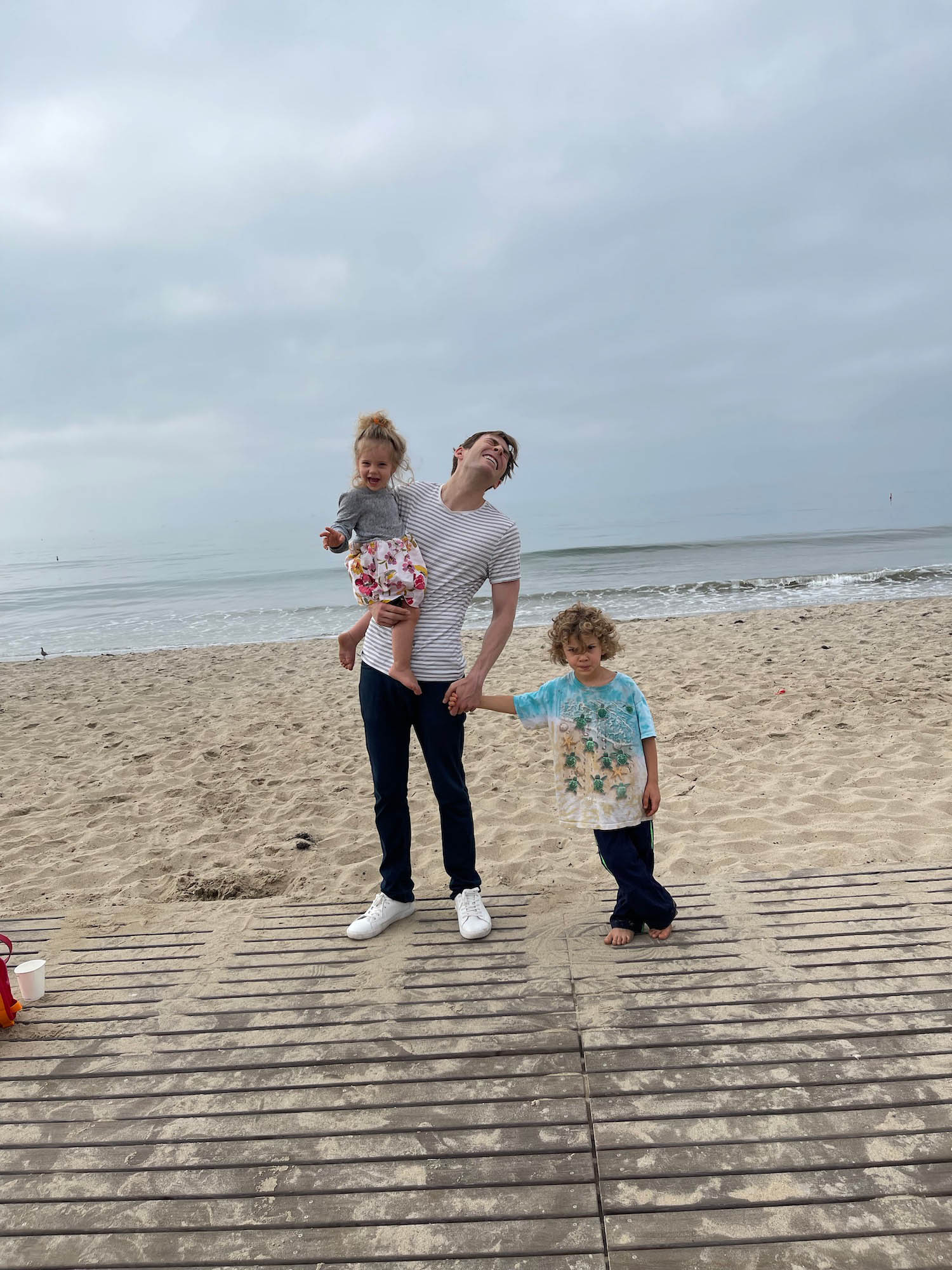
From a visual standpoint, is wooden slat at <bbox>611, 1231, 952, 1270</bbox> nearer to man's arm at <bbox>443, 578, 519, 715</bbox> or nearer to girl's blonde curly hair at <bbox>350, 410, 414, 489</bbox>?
man's arm at <bbox>443, 578, 519, 715</bbox>

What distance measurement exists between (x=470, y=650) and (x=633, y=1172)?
9698mm

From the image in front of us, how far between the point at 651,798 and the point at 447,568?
1.17 metres

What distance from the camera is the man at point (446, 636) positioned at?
2.96 meters

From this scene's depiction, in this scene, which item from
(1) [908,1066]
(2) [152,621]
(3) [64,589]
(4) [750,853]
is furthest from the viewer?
(3) [64,589]

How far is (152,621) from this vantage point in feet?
60.7

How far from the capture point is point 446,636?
297cm

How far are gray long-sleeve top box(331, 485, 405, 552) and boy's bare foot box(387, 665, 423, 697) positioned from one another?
510 millimetres

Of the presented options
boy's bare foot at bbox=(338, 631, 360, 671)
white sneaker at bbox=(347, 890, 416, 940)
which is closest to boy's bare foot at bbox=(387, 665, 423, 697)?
boy's bare foot at bbox=(338, 631, 360, 671)

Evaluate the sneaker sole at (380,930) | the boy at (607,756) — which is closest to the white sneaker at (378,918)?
the sneaker sole at (380,930)

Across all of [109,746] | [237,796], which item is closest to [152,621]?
[109,746]

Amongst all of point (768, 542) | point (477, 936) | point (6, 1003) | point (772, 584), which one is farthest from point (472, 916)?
point (768, 542)

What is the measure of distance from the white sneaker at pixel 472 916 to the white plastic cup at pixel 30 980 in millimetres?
1568

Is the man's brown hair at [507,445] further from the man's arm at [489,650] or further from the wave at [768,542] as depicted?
the wave at [768,542]

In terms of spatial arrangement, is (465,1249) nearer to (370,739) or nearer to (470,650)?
(370,739)
